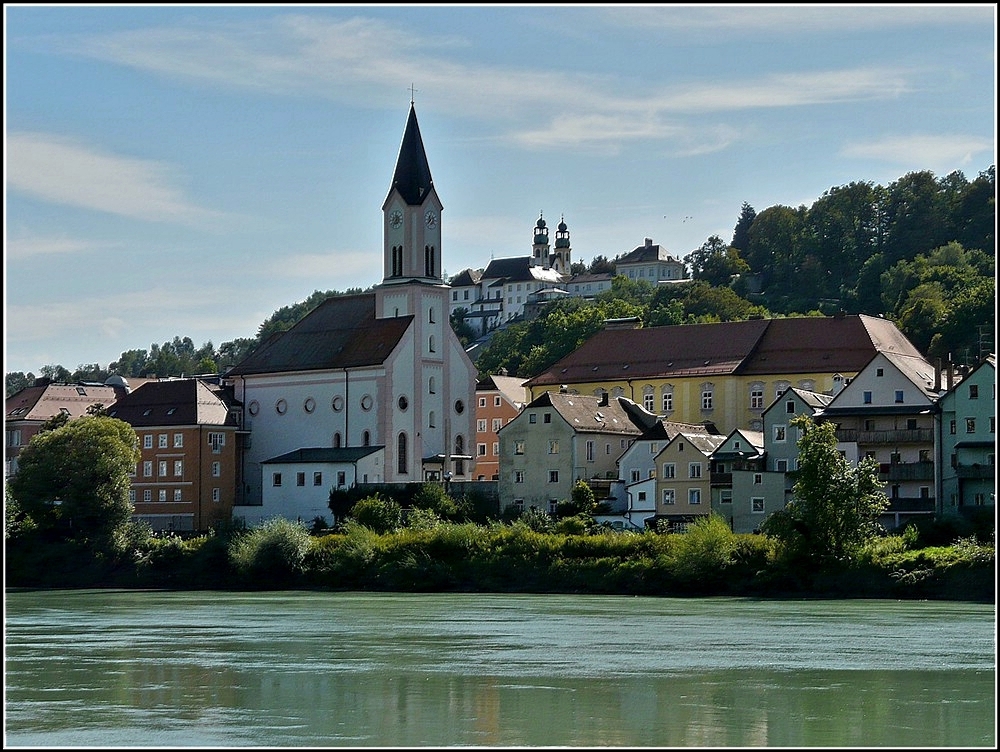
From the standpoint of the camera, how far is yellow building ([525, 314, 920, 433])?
88750 millimetres

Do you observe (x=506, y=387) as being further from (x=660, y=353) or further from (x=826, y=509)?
(x=826, y=509)

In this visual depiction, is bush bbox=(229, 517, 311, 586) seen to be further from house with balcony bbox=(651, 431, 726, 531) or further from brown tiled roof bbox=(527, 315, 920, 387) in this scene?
brown tiled roof bbox=(527, 315, 920, 387)

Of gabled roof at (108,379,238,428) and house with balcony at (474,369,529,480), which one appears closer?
gabled roof at (108,379,238,428)

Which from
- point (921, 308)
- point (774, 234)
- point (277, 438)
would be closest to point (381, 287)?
point (277, 438)

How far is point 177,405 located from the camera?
299ft

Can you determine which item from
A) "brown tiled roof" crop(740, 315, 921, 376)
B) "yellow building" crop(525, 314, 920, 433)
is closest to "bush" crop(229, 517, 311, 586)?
"yellow building" crop(525, 314, 920, 433)

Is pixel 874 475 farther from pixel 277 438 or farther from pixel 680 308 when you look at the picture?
pixel 680 308

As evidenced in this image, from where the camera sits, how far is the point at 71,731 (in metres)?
26.2

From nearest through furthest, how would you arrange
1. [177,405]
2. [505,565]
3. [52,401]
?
[505,565] < [177,405] < [52,401]

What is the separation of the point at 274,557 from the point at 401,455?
19.0 meters

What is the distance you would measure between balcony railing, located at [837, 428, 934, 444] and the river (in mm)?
15078

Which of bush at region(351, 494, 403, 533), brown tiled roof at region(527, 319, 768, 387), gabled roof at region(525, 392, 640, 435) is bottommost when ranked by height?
bush at region(351, 494, 403, 533)

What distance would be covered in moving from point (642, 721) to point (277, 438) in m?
65.5

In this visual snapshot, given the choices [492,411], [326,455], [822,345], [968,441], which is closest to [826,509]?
[968,441]
